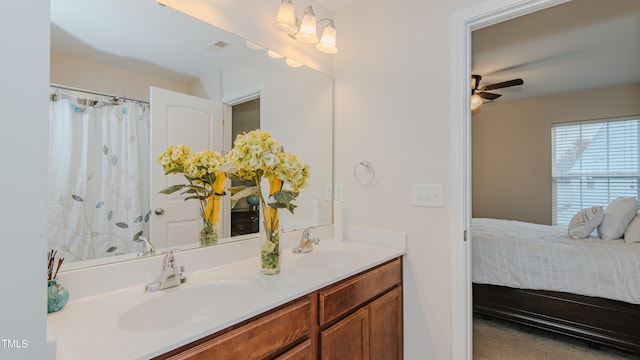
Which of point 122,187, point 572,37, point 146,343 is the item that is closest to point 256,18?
point 122,187

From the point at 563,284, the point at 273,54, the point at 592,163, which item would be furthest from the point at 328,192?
the point at 592,163

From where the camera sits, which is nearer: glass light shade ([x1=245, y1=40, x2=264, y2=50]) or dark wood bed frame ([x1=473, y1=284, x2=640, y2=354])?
glass light shade ([x1=245, y1=40, x2=264, y2=50])

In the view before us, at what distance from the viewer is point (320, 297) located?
120cm

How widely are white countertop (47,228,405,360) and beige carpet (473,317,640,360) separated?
4.07 feet

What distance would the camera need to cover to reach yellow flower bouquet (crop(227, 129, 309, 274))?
123 cm

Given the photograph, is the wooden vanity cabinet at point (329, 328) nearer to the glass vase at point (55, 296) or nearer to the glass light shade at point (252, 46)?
the glass vase at point (55, 296)

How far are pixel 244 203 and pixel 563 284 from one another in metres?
2.34

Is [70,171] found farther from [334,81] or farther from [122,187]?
[334,81]

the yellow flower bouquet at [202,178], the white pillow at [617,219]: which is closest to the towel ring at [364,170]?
the yellow flower bouquet at [202,178]

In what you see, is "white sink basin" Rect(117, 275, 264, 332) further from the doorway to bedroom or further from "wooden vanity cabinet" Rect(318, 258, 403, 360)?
the doorway to bedroom

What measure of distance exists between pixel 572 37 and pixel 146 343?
3575 mm

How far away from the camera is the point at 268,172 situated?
4.28ft

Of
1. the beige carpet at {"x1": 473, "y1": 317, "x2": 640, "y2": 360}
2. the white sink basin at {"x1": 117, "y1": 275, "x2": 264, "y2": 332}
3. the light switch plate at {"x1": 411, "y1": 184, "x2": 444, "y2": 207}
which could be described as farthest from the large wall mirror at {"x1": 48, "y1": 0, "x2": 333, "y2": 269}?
the beige carpet at {"x1": 473, "y1": 317, "x2": 640, "y2": 360}

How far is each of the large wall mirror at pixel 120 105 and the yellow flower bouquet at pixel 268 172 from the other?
27 cm
